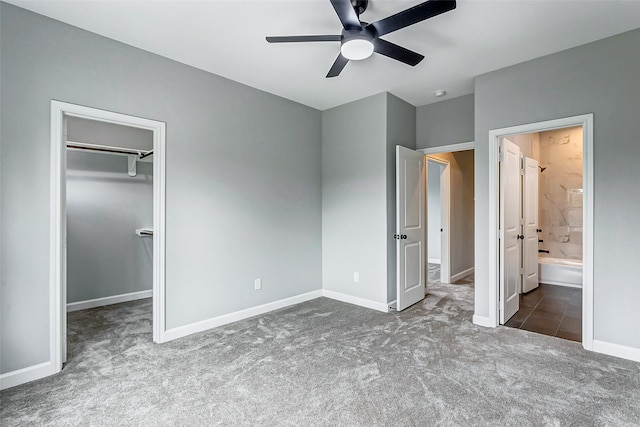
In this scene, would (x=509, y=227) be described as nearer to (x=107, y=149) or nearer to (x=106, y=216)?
(x=107, y=149)

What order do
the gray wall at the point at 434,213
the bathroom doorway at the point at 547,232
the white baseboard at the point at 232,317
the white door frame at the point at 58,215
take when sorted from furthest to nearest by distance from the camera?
the gray wall at the point at 434,213
the bathroom doorway at the point at 547,232
the white baseboard at the point at 232,317
the white door frame at the point at 58,215

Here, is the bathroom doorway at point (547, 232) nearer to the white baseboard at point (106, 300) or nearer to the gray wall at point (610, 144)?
the gray wall at point (610, 144)

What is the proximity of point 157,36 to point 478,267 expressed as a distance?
3802 mm

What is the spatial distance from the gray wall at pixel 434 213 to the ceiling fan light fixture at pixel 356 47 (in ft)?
19.5

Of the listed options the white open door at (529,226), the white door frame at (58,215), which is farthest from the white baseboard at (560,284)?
the white door frame at (58,215)

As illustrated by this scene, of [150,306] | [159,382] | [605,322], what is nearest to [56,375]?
[159,382]

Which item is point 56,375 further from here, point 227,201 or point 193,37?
point 193,37

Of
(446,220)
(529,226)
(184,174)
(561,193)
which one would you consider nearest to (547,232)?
(561,193)

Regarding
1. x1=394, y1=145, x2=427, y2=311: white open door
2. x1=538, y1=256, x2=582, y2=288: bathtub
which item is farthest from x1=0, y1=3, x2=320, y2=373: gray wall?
x1=538, y1=256, x2=582, y2=288: bathtub

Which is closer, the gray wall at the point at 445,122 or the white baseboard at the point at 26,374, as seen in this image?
the white baseboard at the point at 26,374

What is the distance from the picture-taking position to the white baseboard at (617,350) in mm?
2641

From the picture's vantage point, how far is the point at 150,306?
411 cm

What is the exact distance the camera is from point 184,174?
3.21 metres

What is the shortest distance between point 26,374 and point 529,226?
583 centimetres
